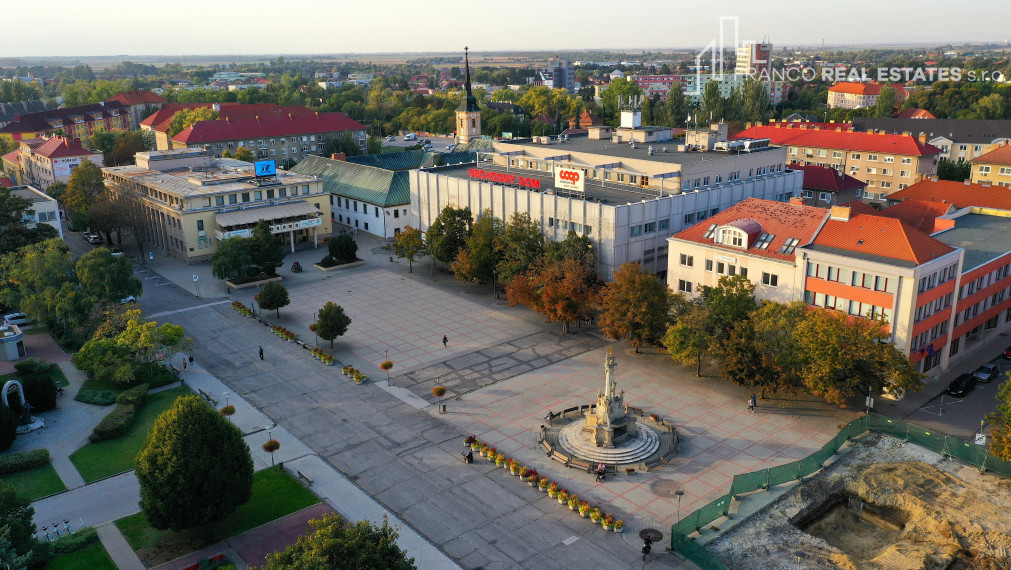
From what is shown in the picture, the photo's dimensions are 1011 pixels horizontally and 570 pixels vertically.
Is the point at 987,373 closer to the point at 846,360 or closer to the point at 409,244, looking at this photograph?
the point at 846,360

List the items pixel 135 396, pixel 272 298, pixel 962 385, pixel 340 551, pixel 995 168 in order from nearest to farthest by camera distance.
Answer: pixel 340 551
pixel 135 396
pixel 962 385
pixel 272 298
pixel 995 168

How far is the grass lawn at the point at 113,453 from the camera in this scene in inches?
1843

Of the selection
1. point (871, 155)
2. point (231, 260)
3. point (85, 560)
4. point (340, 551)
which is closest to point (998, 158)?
point (871, 155)

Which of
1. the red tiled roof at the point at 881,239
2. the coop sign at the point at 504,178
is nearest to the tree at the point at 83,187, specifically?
the coop sign at the point at 504,178

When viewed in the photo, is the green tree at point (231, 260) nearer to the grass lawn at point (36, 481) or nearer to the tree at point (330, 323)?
the tree at point (330, 323)

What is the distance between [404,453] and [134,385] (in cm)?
2562

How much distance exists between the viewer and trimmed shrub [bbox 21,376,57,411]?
178 ft

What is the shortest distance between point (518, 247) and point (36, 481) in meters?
45.2

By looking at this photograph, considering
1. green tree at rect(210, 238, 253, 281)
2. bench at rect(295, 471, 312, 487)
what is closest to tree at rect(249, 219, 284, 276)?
green tree at rect(210, 238, 253, 281)

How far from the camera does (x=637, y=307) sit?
61.2 meters

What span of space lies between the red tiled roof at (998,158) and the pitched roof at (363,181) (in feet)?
287

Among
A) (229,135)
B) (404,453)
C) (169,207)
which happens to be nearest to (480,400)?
(404,453)

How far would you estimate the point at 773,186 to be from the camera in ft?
290

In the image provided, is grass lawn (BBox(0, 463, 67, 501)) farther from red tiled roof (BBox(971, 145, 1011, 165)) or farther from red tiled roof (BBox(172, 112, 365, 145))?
red tiled roof (BBox(971, 145, 1011, 165))
